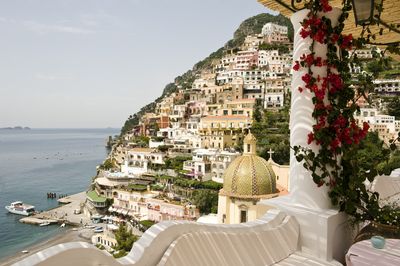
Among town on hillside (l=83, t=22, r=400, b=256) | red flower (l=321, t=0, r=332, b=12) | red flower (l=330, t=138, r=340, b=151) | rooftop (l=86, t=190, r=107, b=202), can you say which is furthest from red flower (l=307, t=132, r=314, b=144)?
rooftop (l=86, t=190, r=107, b=202)

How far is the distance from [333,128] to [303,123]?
0.19m

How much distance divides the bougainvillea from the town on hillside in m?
10.00

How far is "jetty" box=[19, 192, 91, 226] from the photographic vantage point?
3064cm

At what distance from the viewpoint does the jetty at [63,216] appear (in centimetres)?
3064

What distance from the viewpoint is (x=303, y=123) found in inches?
83.4

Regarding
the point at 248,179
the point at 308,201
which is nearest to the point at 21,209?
the point at 248,179

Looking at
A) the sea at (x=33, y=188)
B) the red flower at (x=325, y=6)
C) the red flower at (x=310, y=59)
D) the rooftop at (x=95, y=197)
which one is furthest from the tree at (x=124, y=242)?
the rooftop at (x=95, y=197)

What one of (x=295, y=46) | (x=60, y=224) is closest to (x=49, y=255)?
(x=295, y=46)

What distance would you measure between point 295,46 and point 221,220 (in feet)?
37.9

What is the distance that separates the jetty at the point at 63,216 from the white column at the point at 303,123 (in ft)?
102

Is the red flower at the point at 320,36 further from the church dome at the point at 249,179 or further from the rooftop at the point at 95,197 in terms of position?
the rooftop at the point at 95,197

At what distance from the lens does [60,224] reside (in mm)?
30375

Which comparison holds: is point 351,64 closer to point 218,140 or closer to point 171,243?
point 171,243

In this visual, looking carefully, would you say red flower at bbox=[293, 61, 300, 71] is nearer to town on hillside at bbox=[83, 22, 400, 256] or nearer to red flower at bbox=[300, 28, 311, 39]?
red flower at bbox=[300, 28, 311, 39]
